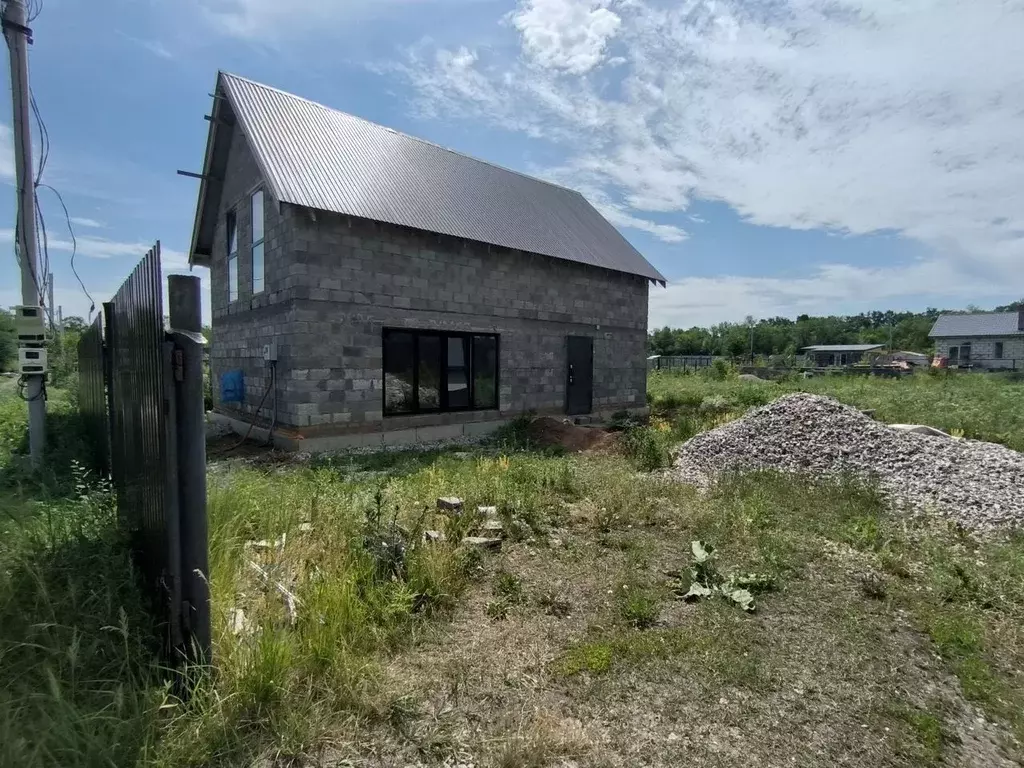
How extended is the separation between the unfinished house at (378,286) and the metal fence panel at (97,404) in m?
2.83

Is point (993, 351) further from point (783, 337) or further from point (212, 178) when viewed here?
point (212, 178)

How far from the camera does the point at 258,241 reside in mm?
10969

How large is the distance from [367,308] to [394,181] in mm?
3222

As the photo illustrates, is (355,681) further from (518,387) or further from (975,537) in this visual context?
(518,387)

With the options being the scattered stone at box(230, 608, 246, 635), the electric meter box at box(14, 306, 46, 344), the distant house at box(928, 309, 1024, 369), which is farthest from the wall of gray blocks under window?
the distant house at box(928, 309, 1024, 369)

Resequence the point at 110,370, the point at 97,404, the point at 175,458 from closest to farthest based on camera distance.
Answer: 1. the point at 175,458
2. the point at 110,370
3. the point at 97,404

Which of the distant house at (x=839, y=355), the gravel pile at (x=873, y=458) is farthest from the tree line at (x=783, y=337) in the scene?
the gravel pile at (x=873, y=458)

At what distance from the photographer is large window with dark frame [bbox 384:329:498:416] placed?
10.7m

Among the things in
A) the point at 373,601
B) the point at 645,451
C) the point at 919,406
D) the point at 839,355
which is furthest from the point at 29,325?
the point at 839,355

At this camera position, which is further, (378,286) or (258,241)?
(258,241)

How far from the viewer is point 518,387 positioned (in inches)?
505

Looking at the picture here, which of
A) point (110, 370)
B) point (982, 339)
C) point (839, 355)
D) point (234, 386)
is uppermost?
point (982, 339)

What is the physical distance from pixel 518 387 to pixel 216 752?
1085 cm

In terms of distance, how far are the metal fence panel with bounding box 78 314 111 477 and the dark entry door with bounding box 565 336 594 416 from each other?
9856mm
